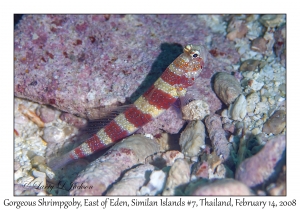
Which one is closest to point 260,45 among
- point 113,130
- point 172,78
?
point 172,78

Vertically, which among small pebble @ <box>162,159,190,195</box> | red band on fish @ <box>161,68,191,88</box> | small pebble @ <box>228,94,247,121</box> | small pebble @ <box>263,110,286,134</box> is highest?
red band on fish @ <box>161,68,191,88</box>

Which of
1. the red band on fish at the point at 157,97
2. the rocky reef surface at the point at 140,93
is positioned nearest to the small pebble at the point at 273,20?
the rocky reef surface at the point at 140,93

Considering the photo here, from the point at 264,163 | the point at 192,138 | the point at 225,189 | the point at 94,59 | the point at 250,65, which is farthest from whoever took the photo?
the point at 250,65

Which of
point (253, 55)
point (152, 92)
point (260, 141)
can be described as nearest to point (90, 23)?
point (152, 92)

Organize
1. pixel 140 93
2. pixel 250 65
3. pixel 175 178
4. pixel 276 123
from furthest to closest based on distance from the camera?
pixel 250 65 → pixel 140 93 → pixel 276 123 → pixel 175 178

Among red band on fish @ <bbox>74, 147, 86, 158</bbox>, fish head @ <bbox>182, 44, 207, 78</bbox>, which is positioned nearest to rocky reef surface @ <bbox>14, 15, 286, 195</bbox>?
red band on fish @ <bbox>74, 147, 86, 158</bbox>

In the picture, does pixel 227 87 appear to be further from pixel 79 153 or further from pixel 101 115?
pixel 79 153

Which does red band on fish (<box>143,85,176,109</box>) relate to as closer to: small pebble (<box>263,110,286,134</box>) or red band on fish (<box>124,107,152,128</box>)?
red band on fish (<box>124,107,152,128</box>)
